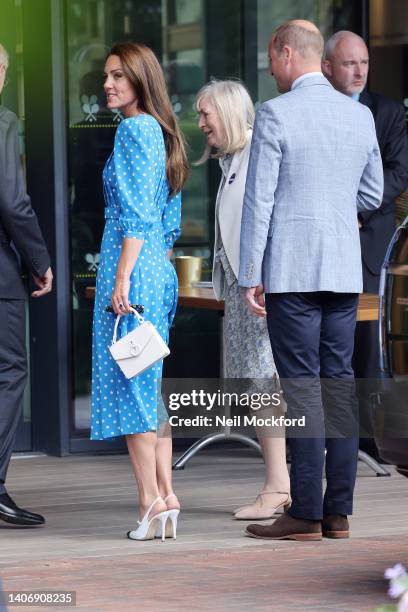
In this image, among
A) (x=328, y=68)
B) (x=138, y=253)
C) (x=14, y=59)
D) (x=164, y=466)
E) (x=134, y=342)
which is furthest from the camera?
(x=14, y=59)

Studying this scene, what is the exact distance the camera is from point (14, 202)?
5.86 meters

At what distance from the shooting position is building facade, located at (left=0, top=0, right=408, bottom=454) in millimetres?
7754

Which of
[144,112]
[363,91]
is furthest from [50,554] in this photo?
[363,91]

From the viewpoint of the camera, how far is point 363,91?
7637 millimetres

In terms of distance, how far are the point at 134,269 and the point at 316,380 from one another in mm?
820

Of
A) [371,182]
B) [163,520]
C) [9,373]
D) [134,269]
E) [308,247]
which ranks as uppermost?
[371,182]

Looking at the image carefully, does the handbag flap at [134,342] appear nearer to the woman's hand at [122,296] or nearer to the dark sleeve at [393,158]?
the woman's hand at [122,296]

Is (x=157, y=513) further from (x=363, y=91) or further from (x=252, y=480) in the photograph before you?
(x=363, y=91)

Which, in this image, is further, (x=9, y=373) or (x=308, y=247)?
(x=9, y=373)

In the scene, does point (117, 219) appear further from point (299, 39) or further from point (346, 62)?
point (346, 62)

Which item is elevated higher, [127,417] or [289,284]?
[289,284]

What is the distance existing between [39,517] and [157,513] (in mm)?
607

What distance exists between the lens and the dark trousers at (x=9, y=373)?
235 inches

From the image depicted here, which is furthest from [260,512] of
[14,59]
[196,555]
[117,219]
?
[14,59]
